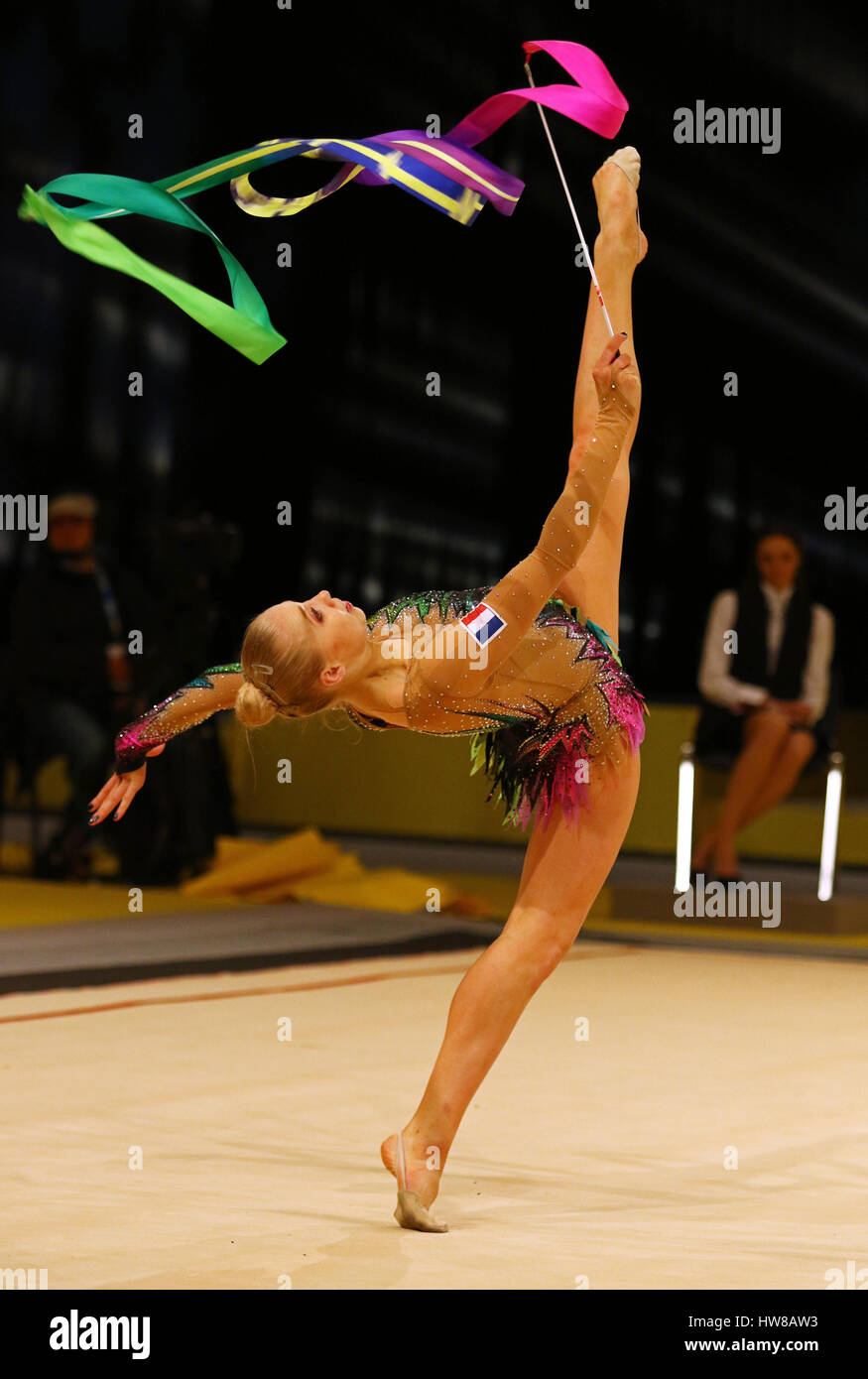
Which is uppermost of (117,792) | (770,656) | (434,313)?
(434,313)

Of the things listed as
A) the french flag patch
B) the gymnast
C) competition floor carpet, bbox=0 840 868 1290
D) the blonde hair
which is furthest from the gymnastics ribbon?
competition floor carpet, bbox=0 840 868 1290

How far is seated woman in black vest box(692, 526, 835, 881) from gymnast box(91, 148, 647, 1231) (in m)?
4.04

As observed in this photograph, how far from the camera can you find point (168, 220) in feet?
10.0

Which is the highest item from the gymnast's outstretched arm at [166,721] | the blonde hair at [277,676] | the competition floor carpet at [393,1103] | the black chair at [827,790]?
the blonde hair at [277,676]

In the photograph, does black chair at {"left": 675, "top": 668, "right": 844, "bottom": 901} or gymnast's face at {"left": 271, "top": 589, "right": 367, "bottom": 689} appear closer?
gymnast's face at {"left": 271, "top": 589, "right": 367, "bottom": 689}

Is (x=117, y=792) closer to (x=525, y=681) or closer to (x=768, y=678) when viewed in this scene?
(x=525, y=681)

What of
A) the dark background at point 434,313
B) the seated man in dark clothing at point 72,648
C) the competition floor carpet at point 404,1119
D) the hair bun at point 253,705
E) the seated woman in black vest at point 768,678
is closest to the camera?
the competition floor carpet at point 404,1119

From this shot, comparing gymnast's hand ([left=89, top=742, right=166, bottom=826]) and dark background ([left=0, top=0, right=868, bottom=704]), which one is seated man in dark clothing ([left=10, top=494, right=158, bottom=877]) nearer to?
dark background ([left=0, top=0, right=868, bottom=704])

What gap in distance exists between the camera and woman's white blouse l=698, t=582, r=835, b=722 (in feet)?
24.0

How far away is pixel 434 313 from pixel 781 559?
4516mm

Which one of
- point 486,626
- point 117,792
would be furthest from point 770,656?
point 486,626

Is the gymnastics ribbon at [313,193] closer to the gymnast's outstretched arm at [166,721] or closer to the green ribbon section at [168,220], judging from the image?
the green ribbon section at [168,220]

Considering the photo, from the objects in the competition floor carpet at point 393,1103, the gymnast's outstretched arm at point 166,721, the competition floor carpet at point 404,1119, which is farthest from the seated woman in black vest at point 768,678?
the gymnast's outstretched arm at point 166,721

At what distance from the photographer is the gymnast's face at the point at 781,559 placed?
737cm
